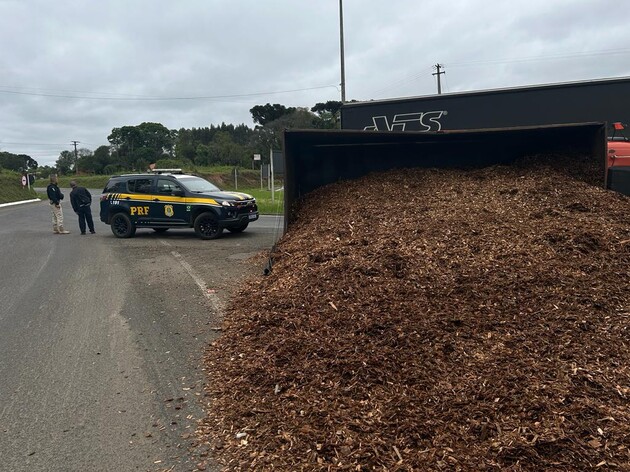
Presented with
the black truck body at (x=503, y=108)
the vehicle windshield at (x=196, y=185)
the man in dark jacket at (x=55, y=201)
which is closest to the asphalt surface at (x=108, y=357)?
the vehicle windshield at (x=196, y=185)

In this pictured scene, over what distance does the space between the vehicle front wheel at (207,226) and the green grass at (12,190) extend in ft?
91.8

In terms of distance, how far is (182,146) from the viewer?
81.1 m

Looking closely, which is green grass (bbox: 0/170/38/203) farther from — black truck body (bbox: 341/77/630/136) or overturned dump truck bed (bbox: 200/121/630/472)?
overturned dump truck bed (bbox: 200/121/630/472)

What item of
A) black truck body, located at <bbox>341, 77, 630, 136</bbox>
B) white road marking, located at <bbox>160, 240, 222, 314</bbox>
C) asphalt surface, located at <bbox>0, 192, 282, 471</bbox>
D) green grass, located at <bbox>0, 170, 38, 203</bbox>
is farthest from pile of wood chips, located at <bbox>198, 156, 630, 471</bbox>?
green grass, located at <bbox>0, 170, 38, 203</bbox>

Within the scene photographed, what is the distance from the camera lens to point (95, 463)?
292 cm

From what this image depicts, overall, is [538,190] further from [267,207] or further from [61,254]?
[267,207]

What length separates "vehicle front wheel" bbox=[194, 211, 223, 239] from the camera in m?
12.2

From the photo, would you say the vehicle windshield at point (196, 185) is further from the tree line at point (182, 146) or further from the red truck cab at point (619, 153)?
the tree line at point (182, 146)

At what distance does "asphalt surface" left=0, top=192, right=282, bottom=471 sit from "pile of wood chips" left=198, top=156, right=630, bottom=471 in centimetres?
33

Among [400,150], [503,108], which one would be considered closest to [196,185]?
[400,150]

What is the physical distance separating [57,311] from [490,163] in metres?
6.35

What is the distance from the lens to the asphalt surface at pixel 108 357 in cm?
307

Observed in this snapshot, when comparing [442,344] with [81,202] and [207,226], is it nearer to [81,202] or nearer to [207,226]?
[207,226]

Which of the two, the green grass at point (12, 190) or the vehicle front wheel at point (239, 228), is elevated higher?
the green grass at point (12, 190)
